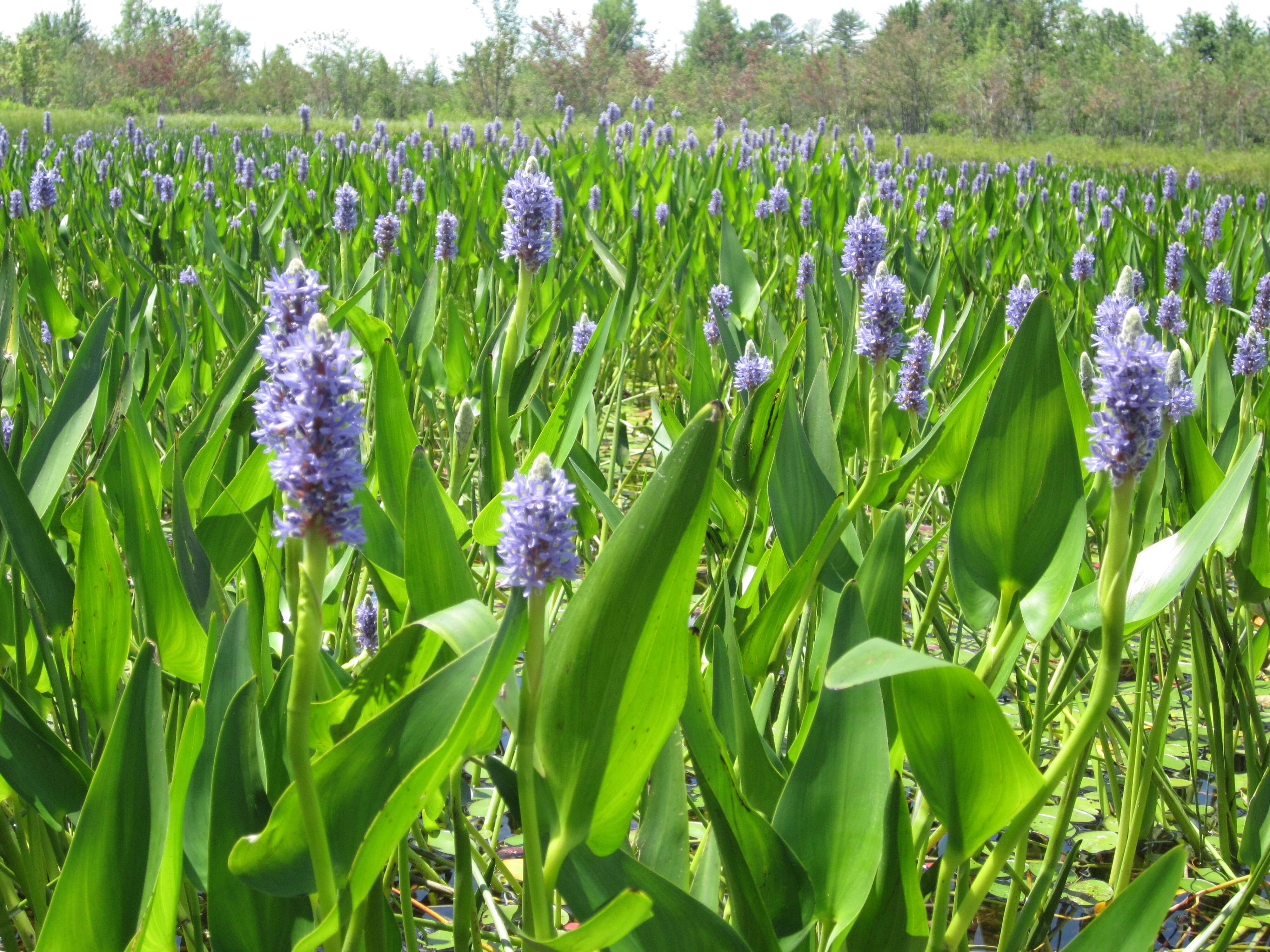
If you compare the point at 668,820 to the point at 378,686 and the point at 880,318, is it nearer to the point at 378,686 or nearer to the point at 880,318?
the point at 378,686

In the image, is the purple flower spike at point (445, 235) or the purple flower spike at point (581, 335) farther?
the purple flower spike at point (445, 235)

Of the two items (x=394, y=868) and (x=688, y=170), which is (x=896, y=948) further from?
(x=688, y=170)

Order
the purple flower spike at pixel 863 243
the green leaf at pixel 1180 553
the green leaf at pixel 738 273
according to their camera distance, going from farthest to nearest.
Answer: the green leaf at pixel 738 273
the purple flower spike at pixel 863 243
the green leaf at pixel 1180 553

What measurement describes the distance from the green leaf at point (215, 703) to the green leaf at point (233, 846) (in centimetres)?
2

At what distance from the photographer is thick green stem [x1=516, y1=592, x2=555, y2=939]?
64cm

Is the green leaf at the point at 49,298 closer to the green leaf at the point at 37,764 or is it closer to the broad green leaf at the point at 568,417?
the broad green leaf at the point at 568,417

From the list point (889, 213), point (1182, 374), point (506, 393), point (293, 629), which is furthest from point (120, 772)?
point (889, 213)

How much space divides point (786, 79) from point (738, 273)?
35.5m

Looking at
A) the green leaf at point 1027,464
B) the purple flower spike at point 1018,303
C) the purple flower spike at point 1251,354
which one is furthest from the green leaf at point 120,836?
the purple flower spike at point 1251,354

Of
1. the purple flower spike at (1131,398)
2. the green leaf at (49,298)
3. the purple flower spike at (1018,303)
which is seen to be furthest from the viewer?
the green leaf at (49,298)

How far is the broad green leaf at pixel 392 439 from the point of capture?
1162 mm

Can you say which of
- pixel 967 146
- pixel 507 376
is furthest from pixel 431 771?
→ pixel 967 146

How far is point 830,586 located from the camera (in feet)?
4.21

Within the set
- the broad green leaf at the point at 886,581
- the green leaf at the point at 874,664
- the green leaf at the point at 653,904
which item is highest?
the green leaf at the point at 874,664
